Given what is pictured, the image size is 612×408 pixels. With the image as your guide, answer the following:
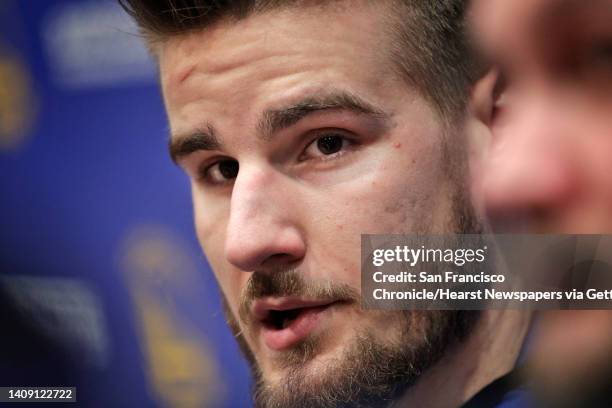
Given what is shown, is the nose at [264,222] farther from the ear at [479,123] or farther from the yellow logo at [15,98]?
the yellow logo at [15,98]

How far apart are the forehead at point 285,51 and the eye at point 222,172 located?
108 mm

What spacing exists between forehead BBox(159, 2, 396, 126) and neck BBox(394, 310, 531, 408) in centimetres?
42

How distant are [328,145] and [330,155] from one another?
0.6 inches

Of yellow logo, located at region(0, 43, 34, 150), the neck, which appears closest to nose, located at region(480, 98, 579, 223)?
the neck

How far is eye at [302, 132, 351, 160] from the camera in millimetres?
1362

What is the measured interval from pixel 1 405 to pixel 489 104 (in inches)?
40.5

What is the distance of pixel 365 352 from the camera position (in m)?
1.37

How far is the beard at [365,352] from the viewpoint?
4.49ft

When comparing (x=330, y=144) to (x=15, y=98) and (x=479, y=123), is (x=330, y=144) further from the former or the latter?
(x=15, y=98)

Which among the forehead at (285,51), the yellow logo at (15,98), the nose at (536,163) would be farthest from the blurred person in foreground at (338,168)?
the yellow logo at (15,98)

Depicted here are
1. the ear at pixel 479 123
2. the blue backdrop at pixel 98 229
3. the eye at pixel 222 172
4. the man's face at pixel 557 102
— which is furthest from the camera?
the blue backdrop at pixel 98 229

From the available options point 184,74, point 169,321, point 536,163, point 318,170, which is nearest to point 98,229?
point 169,321

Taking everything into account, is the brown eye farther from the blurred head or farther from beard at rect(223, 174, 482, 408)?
beard at rect(223, 174, 482, 408)

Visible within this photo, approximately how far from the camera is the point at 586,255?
1347 millimetres
